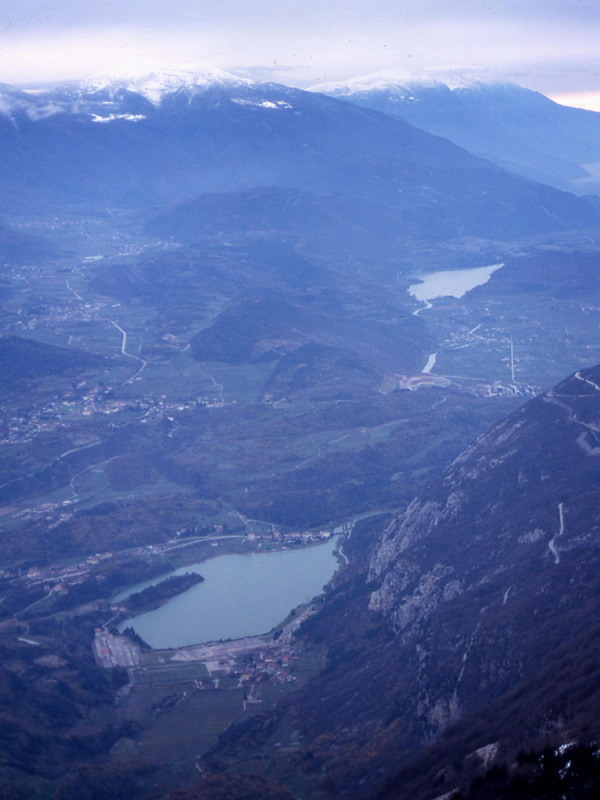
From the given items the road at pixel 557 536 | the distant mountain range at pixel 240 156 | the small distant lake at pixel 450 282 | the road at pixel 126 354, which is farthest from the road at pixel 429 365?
the distant mountain range at pixel 240 156

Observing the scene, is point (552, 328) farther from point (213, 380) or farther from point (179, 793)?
point (179, 793)

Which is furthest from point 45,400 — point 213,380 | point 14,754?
point 14,754

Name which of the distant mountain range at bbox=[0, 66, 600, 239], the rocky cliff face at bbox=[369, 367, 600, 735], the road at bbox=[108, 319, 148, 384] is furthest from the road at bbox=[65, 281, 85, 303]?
the rocky cliff face at bbox=[369, 367, 600, 735]

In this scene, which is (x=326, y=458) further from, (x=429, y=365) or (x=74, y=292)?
(x=74, y=292)

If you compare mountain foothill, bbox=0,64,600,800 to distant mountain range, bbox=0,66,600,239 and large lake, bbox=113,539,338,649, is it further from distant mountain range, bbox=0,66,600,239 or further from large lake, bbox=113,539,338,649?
large lake, bbox=113,539,338,649

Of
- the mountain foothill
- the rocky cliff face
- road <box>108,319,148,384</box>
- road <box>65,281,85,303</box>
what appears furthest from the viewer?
road <box>65,281,85,303</box>

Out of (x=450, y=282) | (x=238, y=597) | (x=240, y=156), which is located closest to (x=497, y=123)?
(x=240, y=156)
